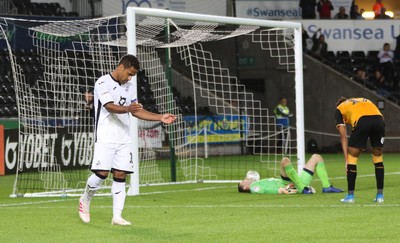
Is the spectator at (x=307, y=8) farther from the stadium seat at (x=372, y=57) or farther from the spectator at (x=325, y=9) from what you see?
the stadium seat at (x=372, y=57)

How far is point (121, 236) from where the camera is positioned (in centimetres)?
1154

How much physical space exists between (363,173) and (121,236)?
13230 mm

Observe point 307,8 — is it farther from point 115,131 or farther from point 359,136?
point 115,131

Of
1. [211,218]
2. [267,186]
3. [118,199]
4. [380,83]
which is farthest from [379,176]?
[380,83]

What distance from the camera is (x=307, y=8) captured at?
37.8 meters

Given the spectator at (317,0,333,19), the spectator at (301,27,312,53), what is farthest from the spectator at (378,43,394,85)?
the spectator at (301,27,312,53)

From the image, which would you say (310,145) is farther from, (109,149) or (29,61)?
(109,149)

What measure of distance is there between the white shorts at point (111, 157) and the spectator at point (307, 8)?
25.4 meters

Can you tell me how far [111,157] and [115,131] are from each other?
33cm

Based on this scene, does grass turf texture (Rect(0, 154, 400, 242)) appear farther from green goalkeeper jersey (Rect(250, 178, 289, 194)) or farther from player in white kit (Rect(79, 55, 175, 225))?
player in white kit (Rect(79, 55, 175, 225))

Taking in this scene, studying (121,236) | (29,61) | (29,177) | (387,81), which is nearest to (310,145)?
(387,81)

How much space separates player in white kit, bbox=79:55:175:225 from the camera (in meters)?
12.8

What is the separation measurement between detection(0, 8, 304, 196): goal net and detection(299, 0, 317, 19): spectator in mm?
8910

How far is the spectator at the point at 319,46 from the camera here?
37.3 metres
